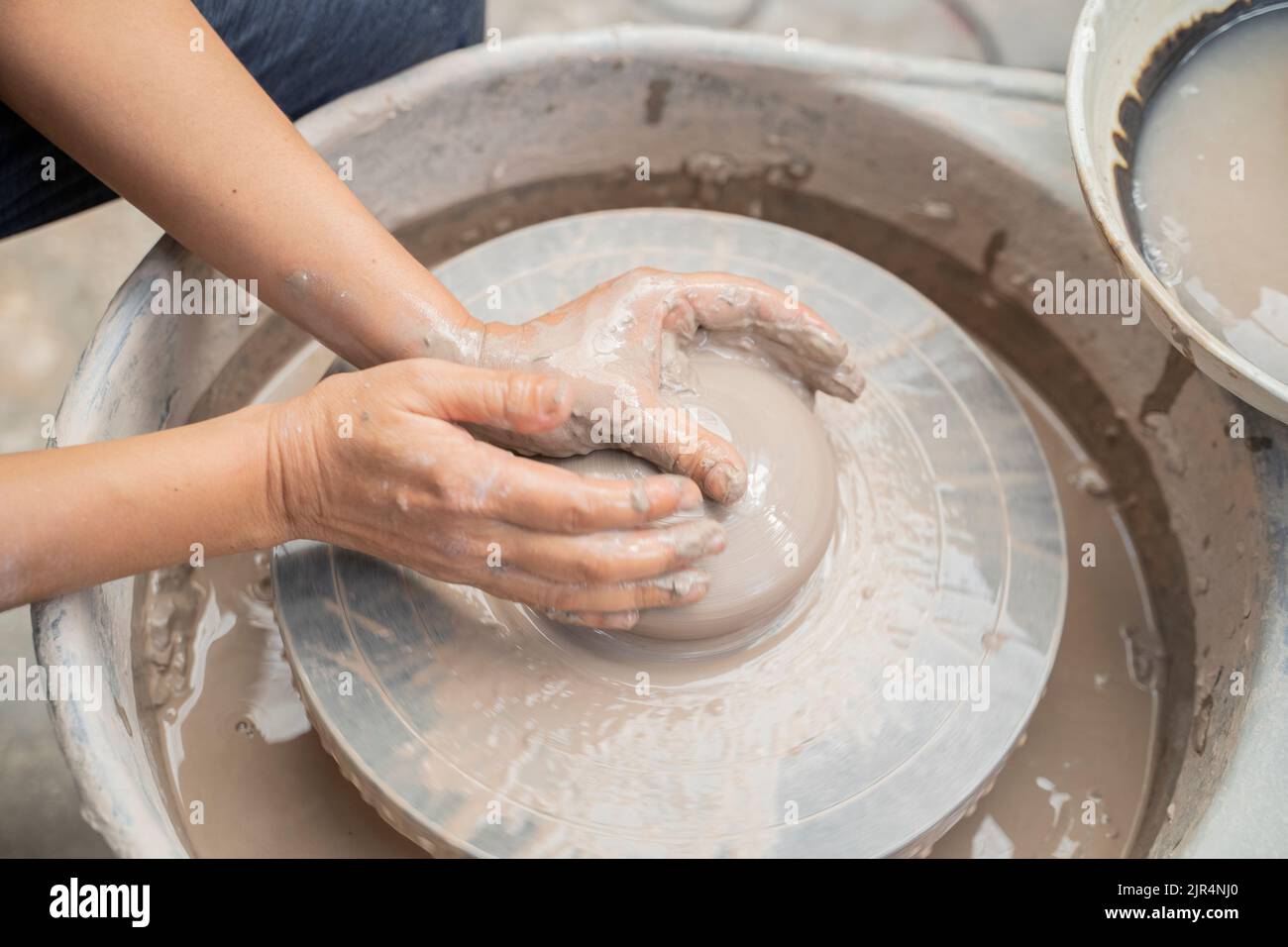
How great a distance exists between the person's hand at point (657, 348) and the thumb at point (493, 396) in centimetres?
7

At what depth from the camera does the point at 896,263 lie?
2.01 metres

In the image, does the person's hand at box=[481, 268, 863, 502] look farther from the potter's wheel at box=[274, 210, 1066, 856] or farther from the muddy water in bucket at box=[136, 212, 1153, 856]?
the muddy water in bucket at box=[136, 212, 1153, 856]

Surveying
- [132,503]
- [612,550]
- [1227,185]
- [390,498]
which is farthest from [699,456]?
[1227,185]

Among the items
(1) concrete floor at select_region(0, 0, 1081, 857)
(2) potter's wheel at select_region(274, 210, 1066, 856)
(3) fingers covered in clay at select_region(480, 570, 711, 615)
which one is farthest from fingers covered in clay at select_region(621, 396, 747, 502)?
(1) concrete floor at select_region(0, 0, 1081, 857)

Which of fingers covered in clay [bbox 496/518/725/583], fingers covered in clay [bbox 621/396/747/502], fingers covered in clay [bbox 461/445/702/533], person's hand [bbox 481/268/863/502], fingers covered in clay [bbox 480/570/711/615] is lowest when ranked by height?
fingers covered in clay [bbox 480/570/711/615]

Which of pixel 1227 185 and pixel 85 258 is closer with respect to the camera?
pixel 1227 185

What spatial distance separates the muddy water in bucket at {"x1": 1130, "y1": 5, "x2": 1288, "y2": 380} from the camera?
1.29m

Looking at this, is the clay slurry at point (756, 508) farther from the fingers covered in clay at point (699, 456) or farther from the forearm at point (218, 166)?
the forearm at point (218, 166)

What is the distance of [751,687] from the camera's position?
1.40 metres

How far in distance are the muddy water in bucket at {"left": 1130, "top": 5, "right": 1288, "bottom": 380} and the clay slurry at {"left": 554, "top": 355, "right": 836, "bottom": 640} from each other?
0.52m

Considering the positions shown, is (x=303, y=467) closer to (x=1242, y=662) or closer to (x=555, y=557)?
(x=555, y=557)

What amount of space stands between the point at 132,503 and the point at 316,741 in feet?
1.90

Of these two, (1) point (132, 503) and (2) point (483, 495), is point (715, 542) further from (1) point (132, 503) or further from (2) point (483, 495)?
(1) point (132, 503)

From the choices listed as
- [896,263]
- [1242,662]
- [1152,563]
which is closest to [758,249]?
[896,263]
